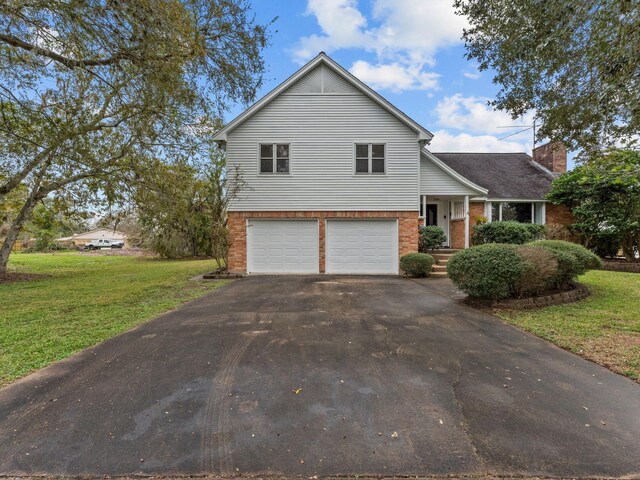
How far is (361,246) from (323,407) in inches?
417

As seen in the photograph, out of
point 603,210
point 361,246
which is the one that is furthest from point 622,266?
point 361,246

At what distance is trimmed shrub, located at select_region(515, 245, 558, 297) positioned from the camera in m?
7.25

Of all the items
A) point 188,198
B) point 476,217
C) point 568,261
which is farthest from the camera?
point 476,217

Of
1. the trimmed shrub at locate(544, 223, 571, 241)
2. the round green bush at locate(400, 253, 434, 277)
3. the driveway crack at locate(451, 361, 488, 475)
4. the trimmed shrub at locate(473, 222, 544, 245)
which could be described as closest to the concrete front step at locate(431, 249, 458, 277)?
the round green bush at locate(400, 253, 434, 277)

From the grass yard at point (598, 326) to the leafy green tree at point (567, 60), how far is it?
11.1 ft

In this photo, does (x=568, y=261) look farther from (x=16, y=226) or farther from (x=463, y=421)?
(x=16, y=226)

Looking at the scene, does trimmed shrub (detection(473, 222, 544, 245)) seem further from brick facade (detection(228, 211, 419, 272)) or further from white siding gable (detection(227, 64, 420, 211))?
white siding gable (detection(227, 64, 420, 211))

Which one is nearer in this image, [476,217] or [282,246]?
[282,246]

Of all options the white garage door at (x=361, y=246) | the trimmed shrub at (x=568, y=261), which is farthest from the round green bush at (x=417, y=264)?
the trimmed shrub at (x=568, y=261)

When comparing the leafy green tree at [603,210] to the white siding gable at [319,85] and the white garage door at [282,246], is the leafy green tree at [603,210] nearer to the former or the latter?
the white siding gable at [319,85]

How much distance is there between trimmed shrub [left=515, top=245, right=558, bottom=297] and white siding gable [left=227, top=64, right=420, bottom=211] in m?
6.25

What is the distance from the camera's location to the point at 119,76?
7.55 meters

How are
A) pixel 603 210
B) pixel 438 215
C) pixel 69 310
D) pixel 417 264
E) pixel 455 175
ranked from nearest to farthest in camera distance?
1. pixel 69 310
2. pixel 417 264
3. pixel 455 175
4. pixel 603 210
5. pixel 438 215

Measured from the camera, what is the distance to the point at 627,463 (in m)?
2.50
